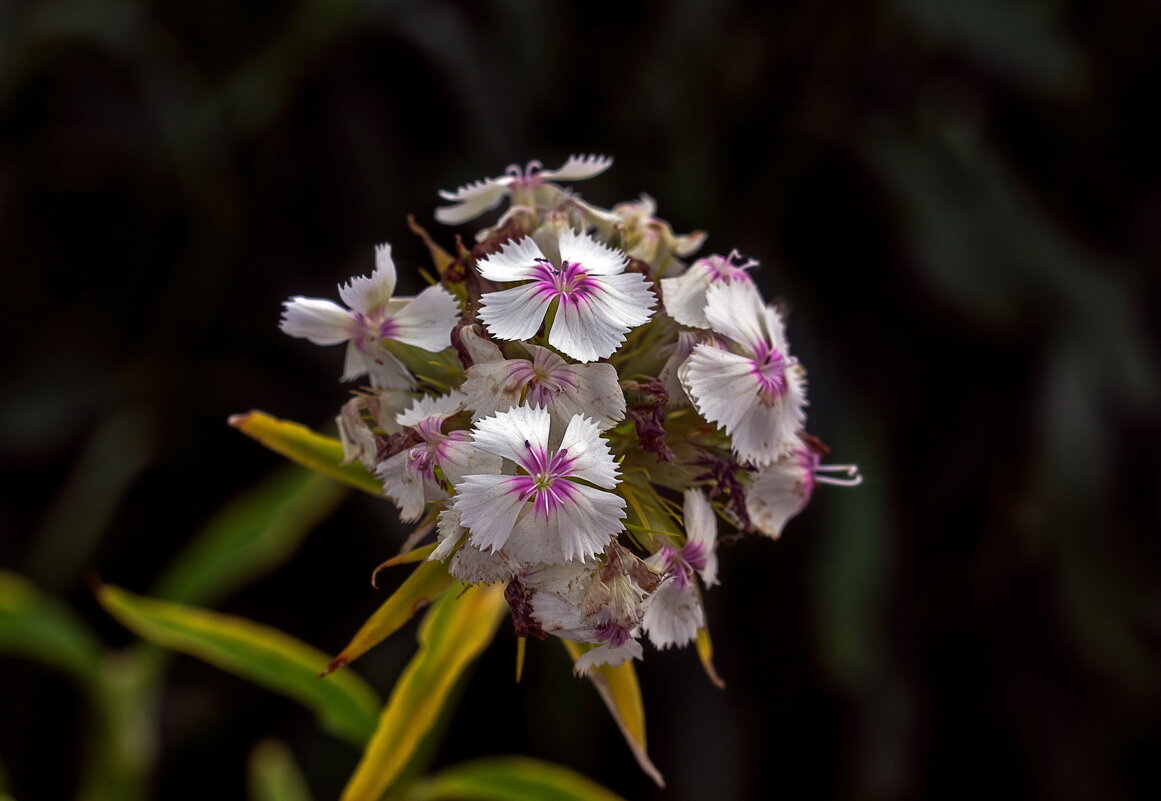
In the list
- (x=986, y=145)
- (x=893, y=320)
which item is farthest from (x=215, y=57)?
(x=986, y=145)

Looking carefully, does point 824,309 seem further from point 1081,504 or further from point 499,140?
point 499,140

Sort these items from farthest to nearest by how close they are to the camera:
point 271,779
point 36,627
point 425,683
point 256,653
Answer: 1. point 36,627
2. point 271,779
3. point 256,653
4. point 425,683

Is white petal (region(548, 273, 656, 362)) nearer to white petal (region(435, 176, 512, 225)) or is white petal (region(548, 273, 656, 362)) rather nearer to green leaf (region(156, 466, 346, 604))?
white petal (region(435, 176, 512, 225))

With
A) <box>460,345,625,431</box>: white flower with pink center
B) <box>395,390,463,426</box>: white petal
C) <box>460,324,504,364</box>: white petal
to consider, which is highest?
<box>460,324,504,364</box>: white petal

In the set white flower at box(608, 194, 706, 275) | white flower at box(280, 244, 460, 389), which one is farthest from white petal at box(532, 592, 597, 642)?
white flower at box(608, 194, 706, 275)

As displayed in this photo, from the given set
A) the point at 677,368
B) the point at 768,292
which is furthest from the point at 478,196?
the point at 768,292

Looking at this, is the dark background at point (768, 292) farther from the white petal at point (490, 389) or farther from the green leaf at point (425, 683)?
the white petal at point (490, 389)

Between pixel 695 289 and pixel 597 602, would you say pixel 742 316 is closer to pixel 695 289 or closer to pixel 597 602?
pixel 695 289
